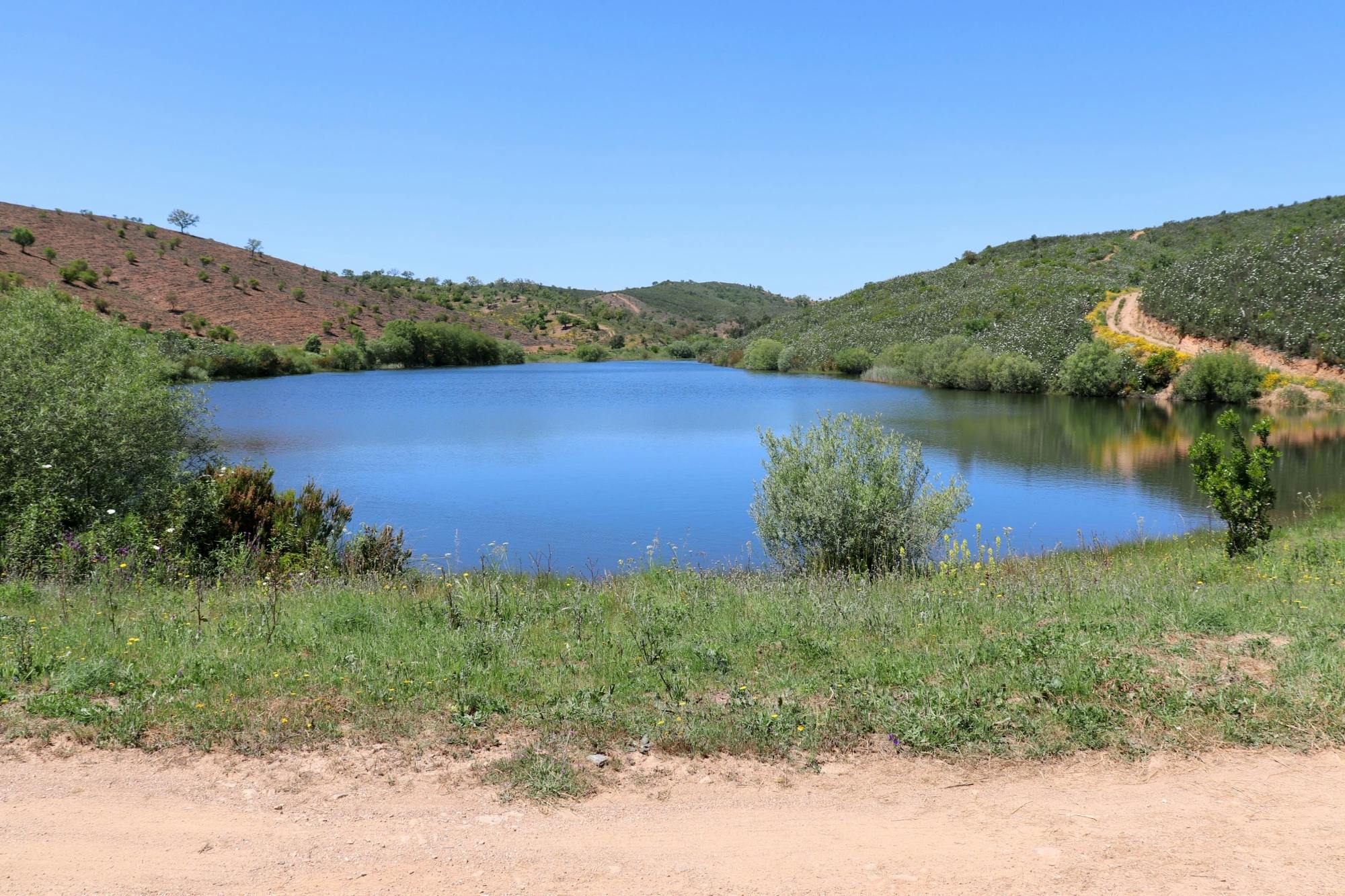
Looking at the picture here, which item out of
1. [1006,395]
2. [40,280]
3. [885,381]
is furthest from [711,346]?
[40,280]

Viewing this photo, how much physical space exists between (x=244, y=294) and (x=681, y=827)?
107311mm

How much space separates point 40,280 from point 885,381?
2993 inches

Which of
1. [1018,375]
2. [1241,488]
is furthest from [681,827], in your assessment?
[1018,375]

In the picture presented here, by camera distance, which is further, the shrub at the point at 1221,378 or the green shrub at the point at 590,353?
the green shrub at the point at 590,353

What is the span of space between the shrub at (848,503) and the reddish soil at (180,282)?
78183 mm

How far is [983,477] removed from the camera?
1047 inches

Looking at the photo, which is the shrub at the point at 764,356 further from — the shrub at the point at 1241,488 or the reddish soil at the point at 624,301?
the reddish soil at the point at 624,301

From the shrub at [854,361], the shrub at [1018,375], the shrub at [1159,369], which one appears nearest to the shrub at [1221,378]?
the shrub at [1159,369]

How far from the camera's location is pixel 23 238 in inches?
3349

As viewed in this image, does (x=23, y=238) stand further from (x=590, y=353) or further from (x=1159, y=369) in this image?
(x=1159, y=369)

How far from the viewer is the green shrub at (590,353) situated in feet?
396

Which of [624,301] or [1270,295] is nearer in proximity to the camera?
[1270,295]

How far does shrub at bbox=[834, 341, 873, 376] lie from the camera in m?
80.2

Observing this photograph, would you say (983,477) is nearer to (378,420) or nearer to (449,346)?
(378,420)
